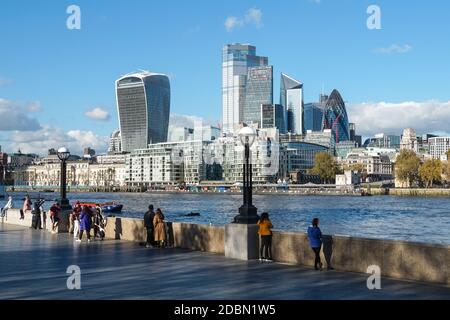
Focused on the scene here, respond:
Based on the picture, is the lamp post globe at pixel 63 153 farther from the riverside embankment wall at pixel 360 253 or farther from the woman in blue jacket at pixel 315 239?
the woman in blue jacket at pixel 315 239

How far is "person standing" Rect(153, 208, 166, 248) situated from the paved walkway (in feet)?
3.16

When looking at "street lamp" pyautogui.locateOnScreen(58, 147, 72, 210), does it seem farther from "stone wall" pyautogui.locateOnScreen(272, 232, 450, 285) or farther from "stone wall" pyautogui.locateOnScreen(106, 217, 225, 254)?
"stone wall" pyautogui.locateOnScreen(272, 232, 450, 285)

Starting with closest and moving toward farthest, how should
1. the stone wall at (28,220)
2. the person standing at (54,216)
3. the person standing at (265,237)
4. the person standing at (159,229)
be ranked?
the person standing at (265,237) < the person standing at (159,229) < the person standing at (54,216) < the stone wall at (28,220)

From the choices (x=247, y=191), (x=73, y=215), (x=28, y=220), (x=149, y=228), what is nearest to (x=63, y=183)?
(x=73, y=215)

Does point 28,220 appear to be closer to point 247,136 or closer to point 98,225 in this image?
point 98,225

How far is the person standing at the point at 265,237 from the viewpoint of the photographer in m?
19.3

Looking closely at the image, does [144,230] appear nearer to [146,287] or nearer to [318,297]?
[146,287]

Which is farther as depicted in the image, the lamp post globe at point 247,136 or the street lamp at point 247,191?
the lamp post globe at point 247,136

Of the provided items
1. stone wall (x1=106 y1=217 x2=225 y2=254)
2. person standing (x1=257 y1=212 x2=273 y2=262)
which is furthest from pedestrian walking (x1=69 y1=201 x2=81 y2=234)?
person standing (x1=257 y1=212 x2=273 y2=262)

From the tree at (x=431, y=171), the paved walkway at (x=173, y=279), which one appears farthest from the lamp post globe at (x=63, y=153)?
the tree at (x=431, y=171)

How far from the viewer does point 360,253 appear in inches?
664

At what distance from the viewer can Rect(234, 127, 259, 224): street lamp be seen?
66.3 feet

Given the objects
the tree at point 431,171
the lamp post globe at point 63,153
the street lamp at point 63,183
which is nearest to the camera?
the street lamp at point 63,183
